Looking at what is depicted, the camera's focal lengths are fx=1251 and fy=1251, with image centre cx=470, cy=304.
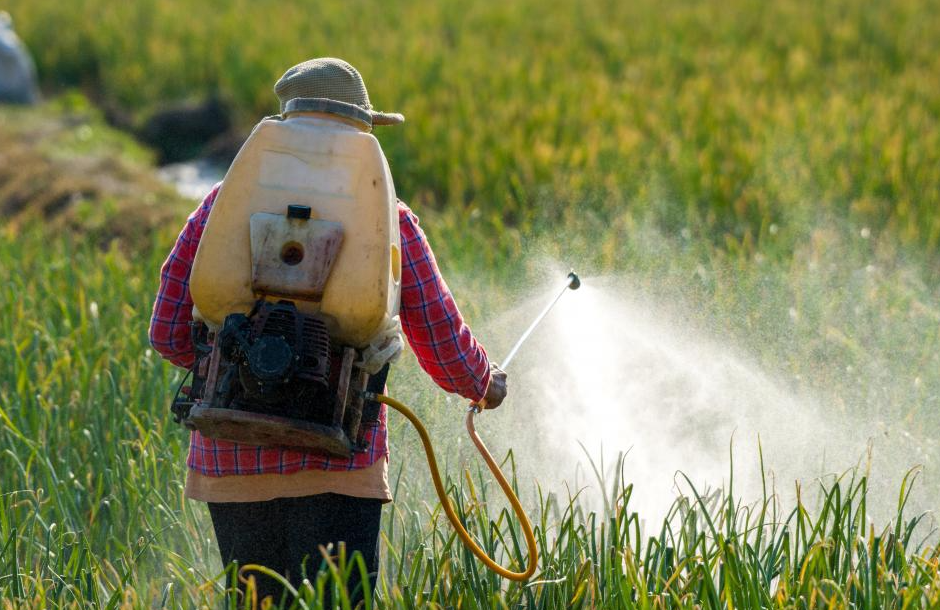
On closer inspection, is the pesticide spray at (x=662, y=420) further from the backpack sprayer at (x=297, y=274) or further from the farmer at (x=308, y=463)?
the backpack sprayer at (x=297, y=274)

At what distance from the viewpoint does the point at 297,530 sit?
6.96 feet

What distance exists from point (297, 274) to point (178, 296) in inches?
12.7

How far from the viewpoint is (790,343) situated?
12.2 ft

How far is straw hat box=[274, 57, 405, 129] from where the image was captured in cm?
196

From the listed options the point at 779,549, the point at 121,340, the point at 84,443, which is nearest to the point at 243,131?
the point at 121,340

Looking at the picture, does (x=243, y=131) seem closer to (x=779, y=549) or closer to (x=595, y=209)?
(x=595, y=209)

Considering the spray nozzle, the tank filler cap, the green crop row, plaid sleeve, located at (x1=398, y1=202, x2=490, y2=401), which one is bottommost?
plaid sleeve, located at (x1=398, y1=202, x2=490, y2=401)

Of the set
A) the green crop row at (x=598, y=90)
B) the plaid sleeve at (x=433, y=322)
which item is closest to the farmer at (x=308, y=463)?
the plaid sleeve at (x=433, y=322)

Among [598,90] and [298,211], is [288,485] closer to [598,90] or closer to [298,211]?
[298,211]

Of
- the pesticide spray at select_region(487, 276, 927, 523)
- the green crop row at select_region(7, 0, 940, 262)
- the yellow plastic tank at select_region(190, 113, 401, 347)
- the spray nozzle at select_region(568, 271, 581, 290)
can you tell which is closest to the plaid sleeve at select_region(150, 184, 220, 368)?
the yellow plastic tank at select_region(190, 113, 401, 347)

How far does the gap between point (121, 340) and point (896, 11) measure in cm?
942

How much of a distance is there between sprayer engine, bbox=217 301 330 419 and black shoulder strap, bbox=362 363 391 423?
129 millimetres

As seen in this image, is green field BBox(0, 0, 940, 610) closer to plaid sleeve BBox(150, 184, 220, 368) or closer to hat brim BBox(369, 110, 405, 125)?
plaid sleeve BBox(150, 184, 220, 368)

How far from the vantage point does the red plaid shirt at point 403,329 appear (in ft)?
6.78
